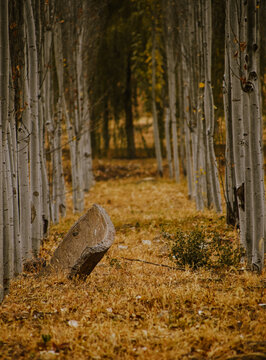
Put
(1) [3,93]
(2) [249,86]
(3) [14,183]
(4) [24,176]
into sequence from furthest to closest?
(4) [24,176] < (3) [14,183] < (2) [249,86] < (1) [3,93]

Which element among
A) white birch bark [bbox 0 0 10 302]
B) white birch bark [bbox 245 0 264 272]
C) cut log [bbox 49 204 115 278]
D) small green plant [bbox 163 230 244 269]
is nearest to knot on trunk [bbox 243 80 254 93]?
white birch bark [bbox 245 0 264 272]

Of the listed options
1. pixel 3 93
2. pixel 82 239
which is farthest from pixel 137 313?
pixel 3 93

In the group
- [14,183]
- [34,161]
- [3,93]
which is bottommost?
[14,183]

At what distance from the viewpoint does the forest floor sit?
3178 millimetres

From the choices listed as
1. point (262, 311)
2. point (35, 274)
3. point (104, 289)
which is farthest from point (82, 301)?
point (262, 311)

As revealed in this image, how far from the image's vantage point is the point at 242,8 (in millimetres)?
4730

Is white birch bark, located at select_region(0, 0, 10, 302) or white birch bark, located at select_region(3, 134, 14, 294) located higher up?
white birch bark, located at select_region(0, 0, 10, 302)

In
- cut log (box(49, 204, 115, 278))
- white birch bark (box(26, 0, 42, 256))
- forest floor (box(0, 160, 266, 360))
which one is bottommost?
forest floor (box(0, 160, 266, 360))

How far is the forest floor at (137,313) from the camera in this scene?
318 cm

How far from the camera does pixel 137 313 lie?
151 inches

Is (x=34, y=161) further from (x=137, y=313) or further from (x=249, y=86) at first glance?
(x=249, y=86)

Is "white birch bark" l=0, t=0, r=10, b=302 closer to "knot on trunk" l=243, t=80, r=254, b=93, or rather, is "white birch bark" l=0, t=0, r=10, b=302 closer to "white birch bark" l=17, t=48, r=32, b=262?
"white birch bark" l=17, t=48, r=32, b=262

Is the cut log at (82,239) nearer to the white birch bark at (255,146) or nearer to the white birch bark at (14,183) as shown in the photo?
the white birch bark at (14,183)

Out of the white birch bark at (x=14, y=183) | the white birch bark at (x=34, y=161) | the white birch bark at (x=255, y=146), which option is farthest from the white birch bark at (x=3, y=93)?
the white birch bark at (x=255, y=146)
